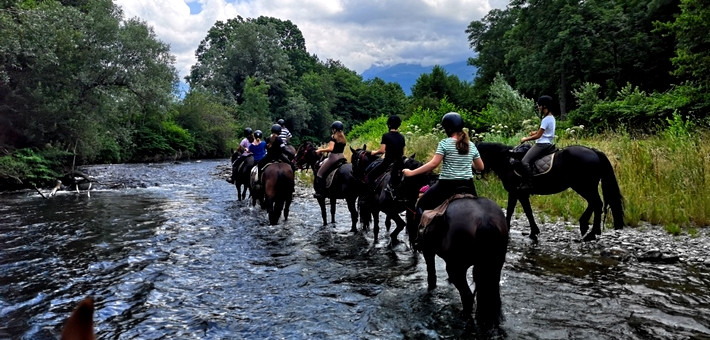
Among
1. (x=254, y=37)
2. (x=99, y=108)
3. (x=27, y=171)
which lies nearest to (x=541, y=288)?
(x=27, y=171)

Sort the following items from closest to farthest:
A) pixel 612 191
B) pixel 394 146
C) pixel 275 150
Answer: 1. pixel 394 146
2. pixel 612 191
3. pixel 275 150

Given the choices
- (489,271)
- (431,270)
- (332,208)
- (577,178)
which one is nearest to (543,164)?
(577,178)

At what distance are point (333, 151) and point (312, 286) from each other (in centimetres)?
486

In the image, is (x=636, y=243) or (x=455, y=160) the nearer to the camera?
(x=455, y=160)

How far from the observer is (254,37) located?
77438 millimetres

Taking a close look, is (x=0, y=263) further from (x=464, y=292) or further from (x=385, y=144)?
(x=464, y=292)

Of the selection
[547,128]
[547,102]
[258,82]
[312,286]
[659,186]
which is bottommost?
[312,286]

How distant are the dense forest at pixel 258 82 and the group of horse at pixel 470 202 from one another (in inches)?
291

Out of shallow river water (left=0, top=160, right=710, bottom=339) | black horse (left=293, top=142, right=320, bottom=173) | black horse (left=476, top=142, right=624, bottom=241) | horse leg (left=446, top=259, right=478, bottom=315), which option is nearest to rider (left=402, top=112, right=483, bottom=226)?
horse leg (left=446, top=259, right=478, bottom=315)

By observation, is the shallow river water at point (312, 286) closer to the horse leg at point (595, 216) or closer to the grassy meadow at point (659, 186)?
the horse leg at point (595, 216)

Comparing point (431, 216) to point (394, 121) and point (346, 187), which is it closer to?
point (394, 121)

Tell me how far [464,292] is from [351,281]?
7.36 ft

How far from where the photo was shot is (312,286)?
6.65m

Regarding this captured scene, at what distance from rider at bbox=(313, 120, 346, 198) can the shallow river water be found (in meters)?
1.14
